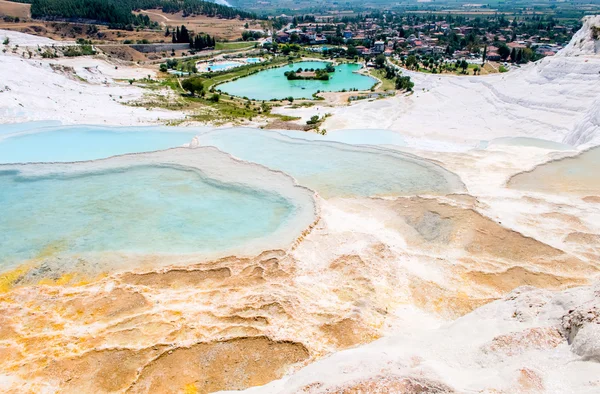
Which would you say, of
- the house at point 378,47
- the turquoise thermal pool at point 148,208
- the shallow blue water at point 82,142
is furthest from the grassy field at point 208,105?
the house at point 378,47

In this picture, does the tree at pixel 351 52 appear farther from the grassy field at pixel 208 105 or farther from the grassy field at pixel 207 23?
the grassy field at pixel 208 105

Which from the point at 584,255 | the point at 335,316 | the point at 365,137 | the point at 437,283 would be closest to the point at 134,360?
the point at 335,316

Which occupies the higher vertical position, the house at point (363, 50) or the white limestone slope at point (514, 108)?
the house at point (363, 50)

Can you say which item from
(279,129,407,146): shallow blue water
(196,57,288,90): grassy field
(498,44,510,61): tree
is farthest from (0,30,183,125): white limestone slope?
(498,44,510,61): tree

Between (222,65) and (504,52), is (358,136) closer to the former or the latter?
(222,65)

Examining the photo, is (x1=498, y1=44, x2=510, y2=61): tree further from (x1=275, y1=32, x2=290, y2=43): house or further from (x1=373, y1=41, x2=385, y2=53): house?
(x1=275, y1=32, x2=290, y2=43): house
